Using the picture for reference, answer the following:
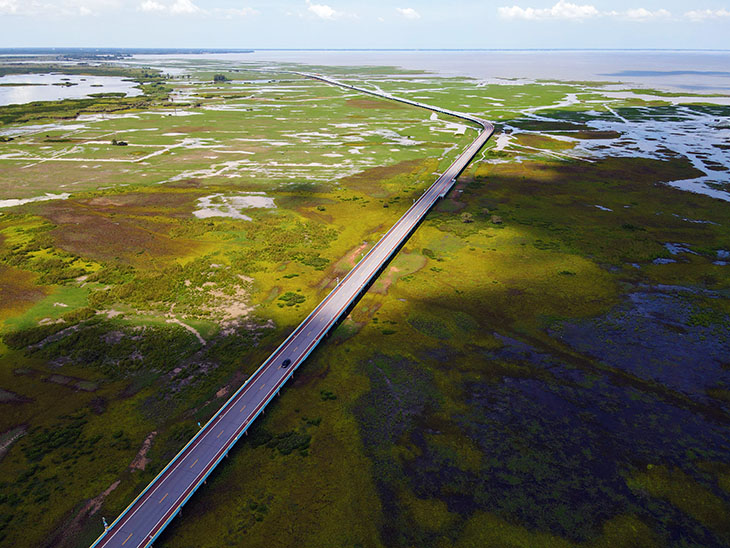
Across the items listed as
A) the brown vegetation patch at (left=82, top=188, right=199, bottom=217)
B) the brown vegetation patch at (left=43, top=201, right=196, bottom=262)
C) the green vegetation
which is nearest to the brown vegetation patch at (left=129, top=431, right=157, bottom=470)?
the green vegetation

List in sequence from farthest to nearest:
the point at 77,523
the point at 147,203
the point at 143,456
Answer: the point at 147,203, the point at 143,456, the point at 77,523

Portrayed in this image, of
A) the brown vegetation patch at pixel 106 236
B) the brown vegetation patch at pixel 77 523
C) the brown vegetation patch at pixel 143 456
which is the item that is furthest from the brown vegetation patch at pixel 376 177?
the brown vegetation patch at pixel 77 523

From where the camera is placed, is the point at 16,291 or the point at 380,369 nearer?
the point at 380,369

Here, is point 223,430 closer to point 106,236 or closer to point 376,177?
point 106,236

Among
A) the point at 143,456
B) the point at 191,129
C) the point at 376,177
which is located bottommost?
Result: the point at 143,456

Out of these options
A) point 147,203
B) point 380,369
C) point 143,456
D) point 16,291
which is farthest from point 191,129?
point 143,456

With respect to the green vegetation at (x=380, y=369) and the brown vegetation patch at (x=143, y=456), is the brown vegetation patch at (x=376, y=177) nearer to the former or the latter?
the green vegetation at (x=380, y=369)

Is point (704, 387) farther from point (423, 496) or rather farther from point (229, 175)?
point (229, 175)

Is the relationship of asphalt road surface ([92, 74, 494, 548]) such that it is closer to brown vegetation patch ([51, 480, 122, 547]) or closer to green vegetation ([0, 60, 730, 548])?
green vegetation ([0, 60, 730, 548])
